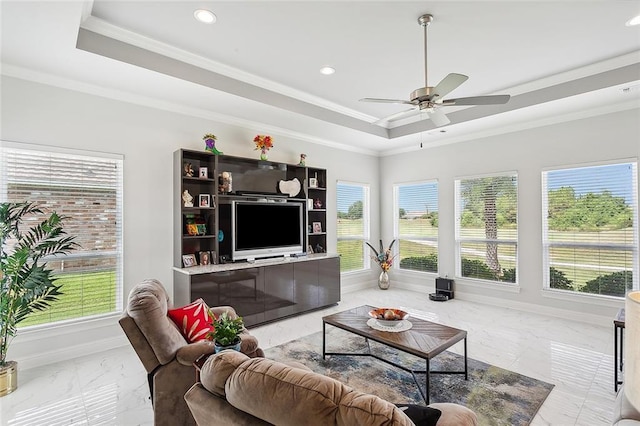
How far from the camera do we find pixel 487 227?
213 inches

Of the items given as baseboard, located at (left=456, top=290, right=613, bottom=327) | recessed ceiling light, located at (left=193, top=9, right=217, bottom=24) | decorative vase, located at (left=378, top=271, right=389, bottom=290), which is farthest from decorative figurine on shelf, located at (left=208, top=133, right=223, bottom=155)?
baseboard, located at (left=456, top=290, right=613, bottom=327)

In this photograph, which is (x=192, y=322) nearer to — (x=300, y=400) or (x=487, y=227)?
(x=300, y=400)

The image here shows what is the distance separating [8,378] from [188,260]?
6.02 ft

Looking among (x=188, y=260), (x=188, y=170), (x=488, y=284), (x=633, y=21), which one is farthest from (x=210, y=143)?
(x=488, y=284)

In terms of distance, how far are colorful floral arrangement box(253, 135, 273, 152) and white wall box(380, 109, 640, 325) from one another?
301cm

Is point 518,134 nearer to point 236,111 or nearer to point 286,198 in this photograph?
point 286,198

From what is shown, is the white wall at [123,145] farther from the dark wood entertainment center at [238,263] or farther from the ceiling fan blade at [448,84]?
the ceiling fan blade at [448,84]

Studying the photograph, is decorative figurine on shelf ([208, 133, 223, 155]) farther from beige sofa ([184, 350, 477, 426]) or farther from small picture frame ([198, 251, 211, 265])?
beige sofa ([184, 350, 477, 426])

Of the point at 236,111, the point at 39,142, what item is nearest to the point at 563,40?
the point at 236,111

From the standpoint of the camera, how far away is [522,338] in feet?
12.7

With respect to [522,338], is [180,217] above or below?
above

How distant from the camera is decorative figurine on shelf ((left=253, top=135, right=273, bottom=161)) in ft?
15.4

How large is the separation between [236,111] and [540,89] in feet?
12.7

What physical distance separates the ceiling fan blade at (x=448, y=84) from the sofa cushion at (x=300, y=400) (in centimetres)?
223
